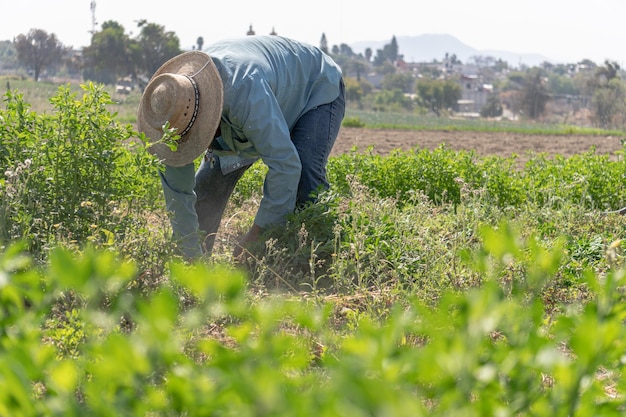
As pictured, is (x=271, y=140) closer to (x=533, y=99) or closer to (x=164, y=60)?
(x=164, y=60)

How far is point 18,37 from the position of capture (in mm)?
90188

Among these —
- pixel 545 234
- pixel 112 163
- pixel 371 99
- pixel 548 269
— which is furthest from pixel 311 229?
pixel 371 99

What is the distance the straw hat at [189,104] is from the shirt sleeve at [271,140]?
5.9 inches

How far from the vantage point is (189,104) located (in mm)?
4246

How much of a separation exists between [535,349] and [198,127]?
323 centimetres

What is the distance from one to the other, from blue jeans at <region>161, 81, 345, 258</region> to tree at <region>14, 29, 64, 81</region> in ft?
292

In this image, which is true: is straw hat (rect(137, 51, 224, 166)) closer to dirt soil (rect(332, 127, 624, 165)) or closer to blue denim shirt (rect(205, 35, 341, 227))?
blue denim shirt (rect(205, 35, 341, 227))

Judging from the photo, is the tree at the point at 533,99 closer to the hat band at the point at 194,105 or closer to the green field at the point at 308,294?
the green field at the point at 308,294

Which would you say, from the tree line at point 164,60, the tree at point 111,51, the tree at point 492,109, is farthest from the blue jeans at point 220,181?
the tree at point 492,109

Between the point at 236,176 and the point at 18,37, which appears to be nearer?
the point at 236,176

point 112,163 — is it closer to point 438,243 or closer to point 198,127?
point 198,127

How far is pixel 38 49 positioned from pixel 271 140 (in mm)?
95559

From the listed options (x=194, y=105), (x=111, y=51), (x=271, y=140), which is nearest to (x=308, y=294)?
(x=271, y=140)

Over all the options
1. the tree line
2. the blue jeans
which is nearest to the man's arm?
the blue jeans
